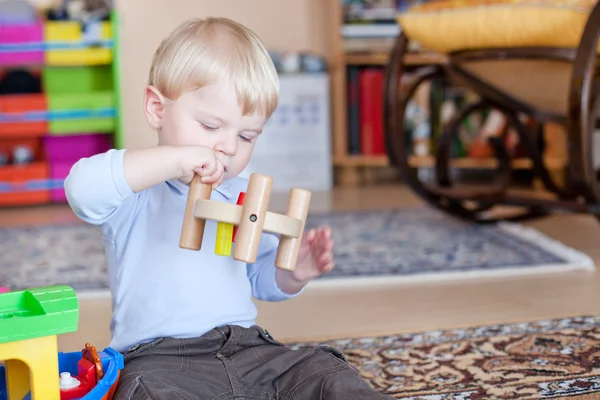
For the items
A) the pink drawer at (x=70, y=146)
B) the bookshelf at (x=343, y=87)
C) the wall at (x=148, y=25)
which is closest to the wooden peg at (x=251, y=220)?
the pink drawer at (x=70, y=146)

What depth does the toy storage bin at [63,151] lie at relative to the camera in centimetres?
274

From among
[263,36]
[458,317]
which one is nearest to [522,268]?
[458,317]

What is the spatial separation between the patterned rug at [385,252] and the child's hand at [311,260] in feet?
2.05

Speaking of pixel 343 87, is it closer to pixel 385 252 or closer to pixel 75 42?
pixel 75 42

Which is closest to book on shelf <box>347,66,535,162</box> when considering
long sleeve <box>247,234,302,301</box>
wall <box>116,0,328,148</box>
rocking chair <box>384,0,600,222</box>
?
wall <box>116,0,328,148</box>

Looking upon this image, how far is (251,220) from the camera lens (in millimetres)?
722

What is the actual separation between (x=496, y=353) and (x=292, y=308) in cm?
41

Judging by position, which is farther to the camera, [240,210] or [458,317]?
[458,317]

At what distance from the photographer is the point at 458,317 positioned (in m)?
1.28

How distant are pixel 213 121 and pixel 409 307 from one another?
26.0 inches

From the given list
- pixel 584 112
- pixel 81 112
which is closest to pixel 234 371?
pixel 584 112

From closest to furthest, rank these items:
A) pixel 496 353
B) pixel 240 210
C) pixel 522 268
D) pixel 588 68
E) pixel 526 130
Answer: pixel 240 210 < pixel 496 353 < pixel 588 68 < pixel 522 268 < pixel 526 130

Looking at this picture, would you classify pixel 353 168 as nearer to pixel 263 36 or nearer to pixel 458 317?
pixel 263 36

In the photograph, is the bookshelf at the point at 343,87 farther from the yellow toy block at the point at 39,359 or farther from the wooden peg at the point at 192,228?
the yellow toy block at the point at 39,359
